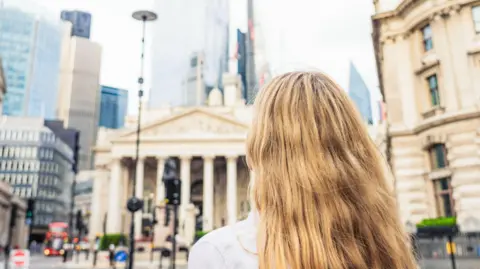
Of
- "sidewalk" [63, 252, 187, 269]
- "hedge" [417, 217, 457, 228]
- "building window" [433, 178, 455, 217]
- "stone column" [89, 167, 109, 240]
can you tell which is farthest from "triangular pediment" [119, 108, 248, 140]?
"hedge" [417, 217, 457, 228]

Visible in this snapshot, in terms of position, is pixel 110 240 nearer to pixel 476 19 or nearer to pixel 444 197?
pixel 444 197

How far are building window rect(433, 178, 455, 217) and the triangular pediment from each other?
1587 inches

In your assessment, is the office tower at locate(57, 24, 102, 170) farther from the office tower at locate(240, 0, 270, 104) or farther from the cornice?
the cornice

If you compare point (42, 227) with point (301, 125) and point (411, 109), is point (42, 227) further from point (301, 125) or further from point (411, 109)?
point (301, 125)

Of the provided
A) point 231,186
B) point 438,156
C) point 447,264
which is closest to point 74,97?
point 231,186

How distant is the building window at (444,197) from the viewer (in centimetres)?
2047

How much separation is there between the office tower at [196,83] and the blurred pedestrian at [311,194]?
358ft

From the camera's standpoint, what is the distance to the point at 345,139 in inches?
69.9

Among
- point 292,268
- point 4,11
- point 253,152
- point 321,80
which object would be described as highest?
point 4,11

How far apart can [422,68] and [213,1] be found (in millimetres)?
114189

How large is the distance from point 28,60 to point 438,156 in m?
99.3

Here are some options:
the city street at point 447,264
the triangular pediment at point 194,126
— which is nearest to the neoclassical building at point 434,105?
the city street at point 447,264

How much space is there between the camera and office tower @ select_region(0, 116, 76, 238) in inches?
3423

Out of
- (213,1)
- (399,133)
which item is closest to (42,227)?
(213,1)
